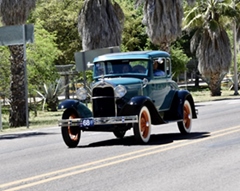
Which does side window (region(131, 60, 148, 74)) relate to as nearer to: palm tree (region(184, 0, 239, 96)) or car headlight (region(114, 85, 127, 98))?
car headlight (region(114, 85, 127, 98))

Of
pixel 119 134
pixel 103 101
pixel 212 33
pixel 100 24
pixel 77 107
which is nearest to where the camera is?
pixel 103 101

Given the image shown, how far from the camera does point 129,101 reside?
15008 millimetres

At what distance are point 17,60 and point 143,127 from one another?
14.4 m

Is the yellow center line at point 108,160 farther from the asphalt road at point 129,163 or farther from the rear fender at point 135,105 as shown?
the rear fender at point 135,105

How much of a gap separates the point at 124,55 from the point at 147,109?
1722mm

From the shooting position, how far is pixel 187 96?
17047mm

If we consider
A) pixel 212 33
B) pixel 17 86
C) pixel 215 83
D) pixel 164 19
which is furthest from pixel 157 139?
pixel 215 83

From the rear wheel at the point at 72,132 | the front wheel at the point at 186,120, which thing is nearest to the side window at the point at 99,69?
A: the rear wheel at the point at 72,132

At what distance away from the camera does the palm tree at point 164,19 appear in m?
39.6

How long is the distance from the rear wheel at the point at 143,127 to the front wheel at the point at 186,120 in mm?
1884

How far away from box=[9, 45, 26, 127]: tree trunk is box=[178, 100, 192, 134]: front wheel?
12534mm

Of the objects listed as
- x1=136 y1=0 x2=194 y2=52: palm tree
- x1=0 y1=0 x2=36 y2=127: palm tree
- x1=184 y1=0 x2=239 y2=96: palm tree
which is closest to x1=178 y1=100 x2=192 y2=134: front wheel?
x1=0 y1=0 x2=36 y2=127: palm tree

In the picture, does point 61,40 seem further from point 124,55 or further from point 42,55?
point 124,55

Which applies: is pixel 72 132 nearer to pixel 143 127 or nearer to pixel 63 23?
pixel 143 127
